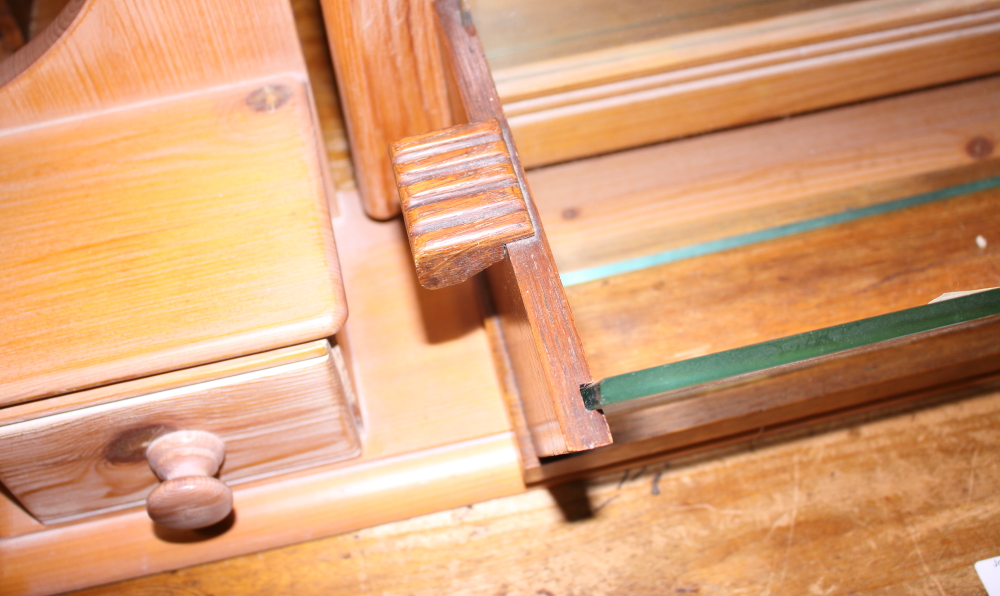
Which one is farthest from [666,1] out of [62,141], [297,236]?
[62,141]

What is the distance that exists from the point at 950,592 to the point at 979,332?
7.3 inches

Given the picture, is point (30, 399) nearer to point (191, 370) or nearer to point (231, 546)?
point (191, 370)

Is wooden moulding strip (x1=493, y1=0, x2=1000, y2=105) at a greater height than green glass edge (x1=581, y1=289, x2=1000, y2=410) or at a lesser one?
greater

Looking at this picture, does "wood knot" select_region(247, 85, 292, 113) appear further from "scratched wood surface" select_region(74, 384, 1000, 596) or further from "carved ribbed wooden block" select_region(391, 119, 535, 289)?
"scratched wood surface" select_region(74, 384, 1000, 596)

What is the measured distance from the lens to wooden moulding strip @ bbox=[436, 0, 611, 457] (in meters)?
0.36

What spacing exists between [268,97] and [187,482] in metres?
0.26

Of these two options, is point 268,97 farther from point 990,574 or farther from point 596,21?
point 990,574

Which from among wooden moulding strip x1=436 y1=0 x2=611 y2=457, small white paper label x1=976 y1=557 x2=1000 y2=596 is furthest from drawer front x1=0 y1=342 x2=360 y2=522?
small white paper label x1=976 y1=557 x2=1000 y2=596

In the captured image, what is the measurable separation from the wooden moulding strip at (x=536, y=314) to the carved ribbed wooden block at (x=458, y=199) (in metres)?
0.01

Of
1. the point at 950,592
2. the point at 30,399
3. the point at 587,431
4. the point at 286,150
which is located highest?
the point at 286,150

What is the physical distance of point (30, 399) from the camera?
0.41m

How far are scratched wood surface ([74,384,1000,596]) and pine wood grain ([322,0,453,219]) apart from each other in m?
0.28

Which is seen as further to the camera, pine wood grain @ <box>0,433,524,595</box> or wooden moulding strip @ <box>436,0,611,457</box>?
pine wood grain @ <box>0,433,524,595</box>

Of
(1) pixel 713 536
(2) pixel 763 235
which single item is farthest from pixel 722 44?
(1) pixel 713 536
